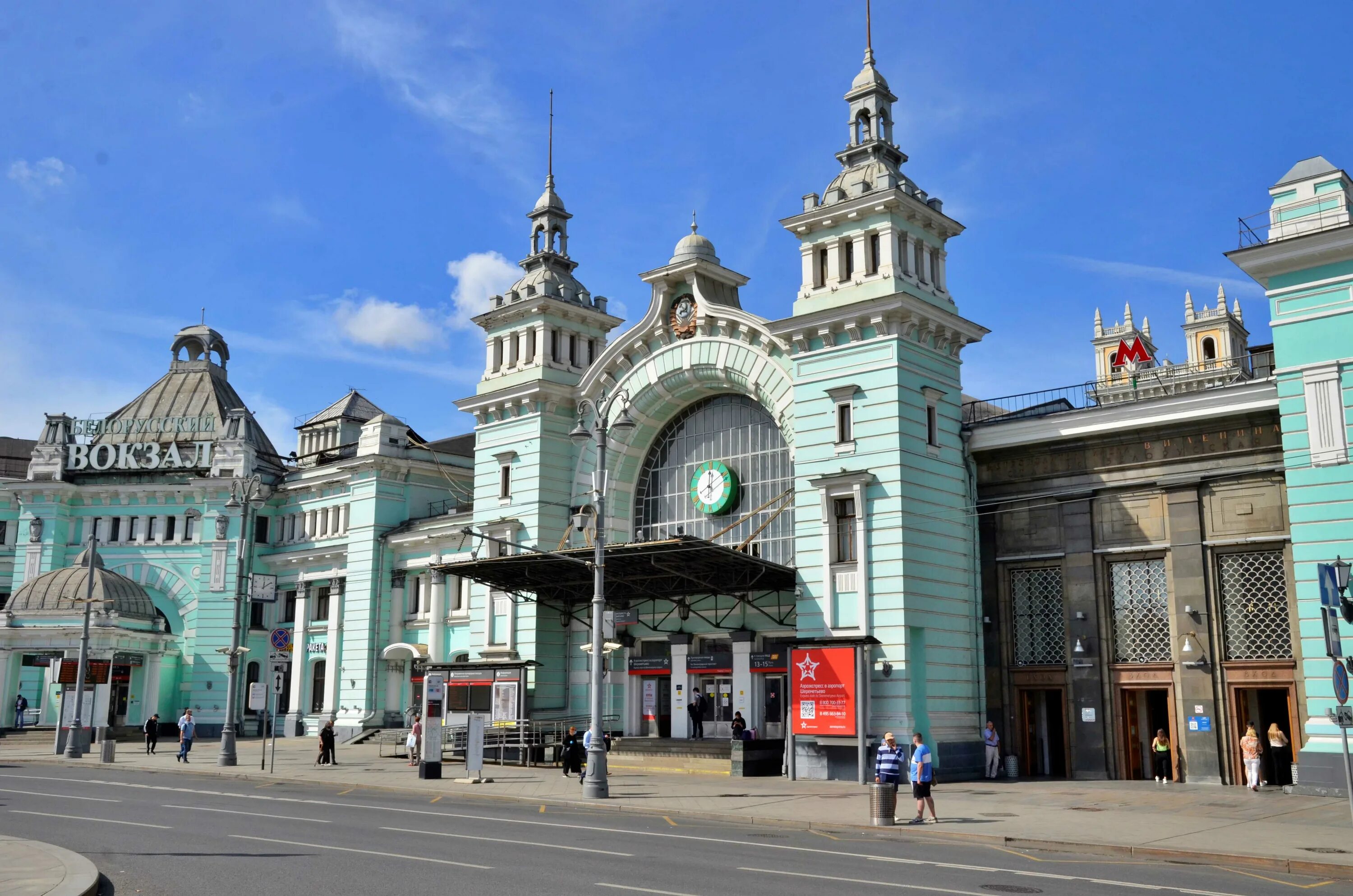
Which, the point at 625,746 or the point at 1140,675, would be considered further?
the point at 625,746

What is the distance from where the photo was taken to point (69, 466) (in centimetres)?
6644

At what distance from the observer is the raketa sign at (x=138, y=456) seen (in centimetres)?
6569

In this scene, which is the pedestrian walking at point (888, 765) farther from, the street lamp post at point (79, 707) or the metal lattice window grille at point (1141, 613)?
the street lamp post at point (79, 707)

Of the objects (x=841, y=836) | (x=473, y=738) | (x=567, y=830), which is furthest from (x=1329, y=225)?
(x=473, y=738)

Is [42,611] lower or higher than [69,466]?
lower

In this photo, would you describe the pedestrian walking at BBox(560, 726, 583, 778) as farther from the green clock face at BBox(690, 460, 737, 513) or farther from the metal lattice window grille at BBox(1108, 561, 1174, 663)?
the metal lattice window grille at BBox(1108, 561, 1174, 663)

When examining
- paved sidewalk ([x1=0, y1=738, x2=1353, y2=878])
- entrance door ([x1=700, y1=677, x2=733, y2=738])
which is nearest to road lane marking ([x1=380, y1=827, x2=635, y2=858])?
paved sidewalk ([x1=0, y1=738, x2=1353, y2=878])

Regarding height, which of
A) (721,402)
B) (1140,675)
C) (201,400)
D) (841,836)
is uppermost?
(201,400)

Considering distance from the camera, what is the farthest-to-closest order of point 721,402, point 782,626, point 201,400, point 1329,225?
point 201,400
point 721,402
point 782,626
point 1329,225

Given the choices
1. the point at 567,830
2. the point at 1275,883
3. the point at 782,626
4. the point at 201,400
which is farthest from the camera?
the point at 201,400

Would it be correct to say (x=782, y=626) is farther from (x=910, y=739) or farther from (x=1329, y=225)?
(x=1329, y=225)

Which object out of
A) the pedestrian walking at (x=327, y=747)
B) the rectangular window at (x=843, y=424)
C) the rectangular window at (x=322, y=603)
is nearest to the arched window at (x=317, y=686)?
the rectangular window at (x=322, y=603)

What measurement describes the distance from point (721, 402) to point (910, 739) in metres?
14.8

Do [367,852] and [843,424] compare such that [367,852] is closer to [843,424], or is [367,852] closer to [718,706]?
[843,424]
